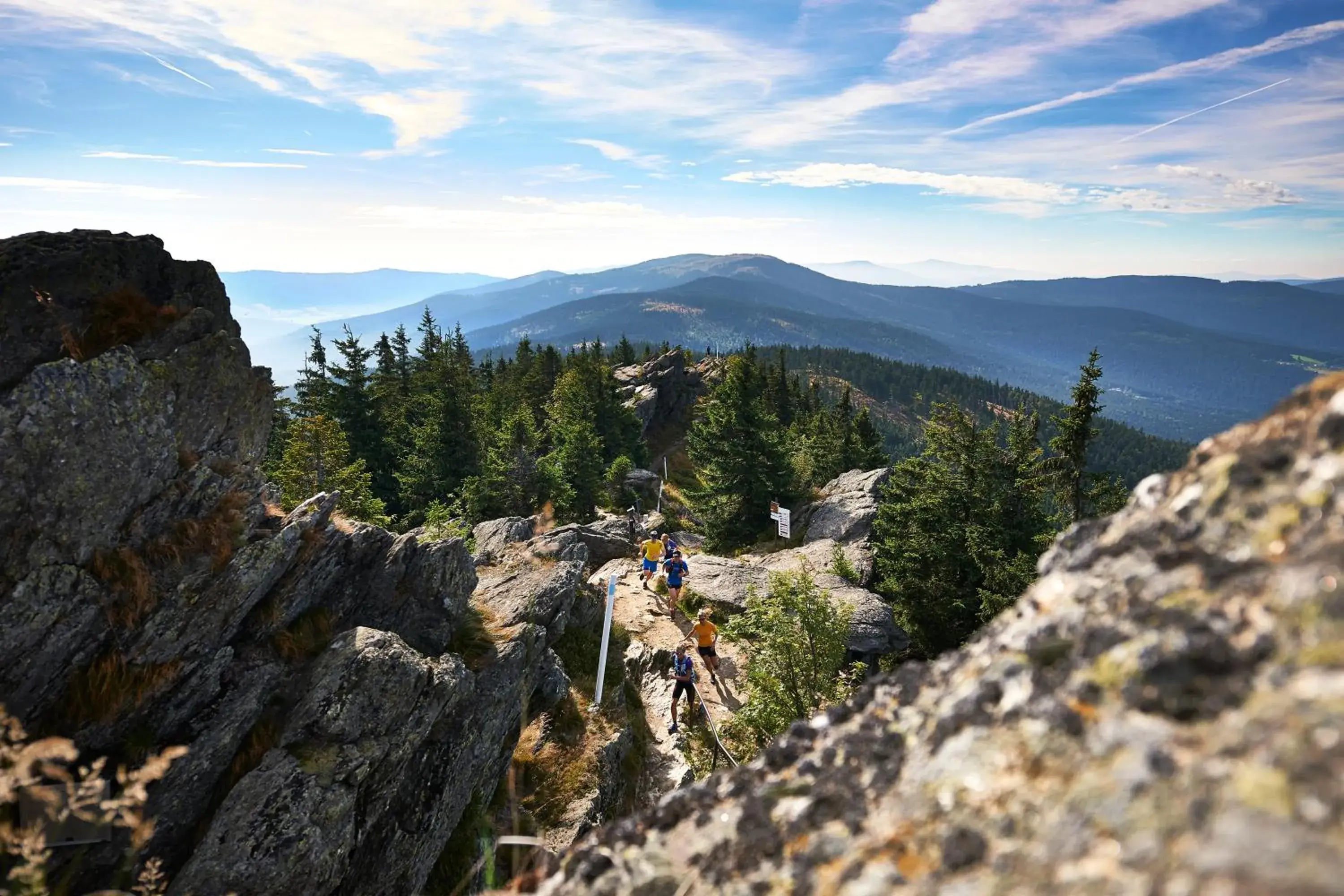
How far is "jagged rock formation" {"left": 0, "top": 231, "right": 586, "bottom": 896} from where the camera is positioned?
7746 mm

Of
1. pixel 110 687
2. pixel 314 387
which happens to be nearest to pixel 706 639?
pixel 110 687

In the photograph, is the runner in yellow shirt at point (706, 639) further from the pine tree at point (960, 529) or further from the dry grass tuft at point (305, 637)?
the pine tree at point (960, 529)

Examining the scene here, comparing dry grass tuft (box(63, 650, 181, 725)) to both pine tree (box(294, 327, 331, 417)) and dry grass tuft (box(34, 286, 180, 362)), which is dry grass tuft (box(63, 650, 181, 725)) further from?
pine tree (box(294, 327, 331, 417))

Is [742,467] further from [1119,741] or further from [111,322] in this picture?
[1119,741]

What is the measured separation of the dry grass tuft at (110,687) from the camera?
779cm

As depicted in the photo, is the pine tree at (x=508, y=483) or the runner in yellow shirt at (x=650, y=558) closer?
the runner in yellow shirt at (x=650, y=558)

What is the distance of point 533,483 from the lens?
37469mm

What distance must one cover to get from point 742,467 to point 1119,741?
1337 inches

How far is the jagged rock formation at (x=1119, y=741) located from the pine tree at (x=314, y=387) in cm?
4457

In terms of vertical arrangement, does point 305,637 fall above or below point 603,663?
above

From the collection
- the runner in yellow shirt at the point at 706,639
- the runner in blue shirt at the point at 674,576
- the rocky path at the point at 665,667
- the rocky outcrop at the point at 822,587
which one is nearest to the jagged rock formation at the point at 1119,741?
the rocky path at the point at 665,667

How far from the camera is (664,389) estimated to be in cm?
8381

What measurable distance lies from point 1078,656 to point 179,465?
458 inches

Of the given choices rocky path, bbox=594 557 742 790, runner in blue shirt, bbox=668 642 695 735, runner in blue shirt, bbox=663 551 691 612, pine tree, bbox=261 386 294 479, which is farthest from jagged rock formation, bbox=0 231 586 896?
pine tree, bbox=261 386 294 479
